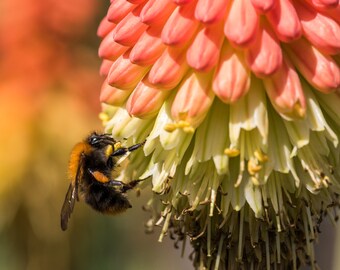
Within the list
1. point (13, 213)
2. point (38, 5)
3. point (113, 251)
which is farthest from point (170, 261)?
point (38, 5)

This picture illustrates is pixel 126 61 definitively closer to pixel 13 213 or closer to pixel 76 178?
pixel 76 178

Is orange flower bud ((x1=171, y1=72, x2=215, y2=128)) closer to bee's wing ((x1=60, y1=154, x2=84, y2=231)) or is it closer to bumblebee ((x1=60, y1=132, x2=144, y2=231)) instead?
bumblebee ((x1=60, y1=132, x2=144, y2=231))

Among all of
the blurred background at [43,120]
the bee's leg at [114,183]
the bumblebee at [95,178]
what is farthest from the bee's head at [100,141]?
the blurred background at [43,120]

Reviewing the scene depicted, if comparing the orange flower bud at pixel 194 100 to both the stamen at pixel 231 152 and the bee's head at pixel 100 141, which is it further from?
the bee's head at pixel 100 141

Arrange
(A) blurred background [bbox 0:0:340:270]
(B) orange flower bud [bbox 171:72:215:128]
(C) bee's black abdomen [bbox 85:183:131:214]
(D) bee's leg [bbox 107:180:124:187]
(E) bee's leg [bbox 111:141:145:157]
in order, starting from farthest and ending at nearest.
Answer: (A) blurred background [bbox 0:0:340:270]
(C) bee's black abdomen [bbox 85:183:131:214]
(D) bee's leg [bbox 107:180:124:187]
(E) bee's leg [bbox 111:141:145:157]
(B) orange flower bud [bbox 171:72:215:128]

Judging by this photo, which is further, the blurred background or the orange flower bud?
the blurred background

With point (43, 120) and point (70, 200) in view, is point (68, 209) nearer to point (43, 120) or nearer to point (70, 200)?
point (70, 200)

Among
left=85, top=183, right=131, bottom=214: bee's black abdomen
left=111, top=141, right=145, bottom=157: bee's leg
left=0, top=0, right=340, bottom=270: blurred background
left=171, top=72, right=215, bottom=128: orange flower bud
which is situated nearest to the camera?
left=171, top=72, right=215, bottom=128: orange flower bud

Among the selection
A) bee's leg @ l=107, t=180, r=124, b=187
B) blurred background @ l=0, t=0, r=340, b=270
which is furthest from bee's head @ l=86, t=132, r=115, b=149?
blurred background @ l=0, t=0, r=340, b=270
